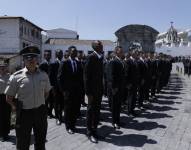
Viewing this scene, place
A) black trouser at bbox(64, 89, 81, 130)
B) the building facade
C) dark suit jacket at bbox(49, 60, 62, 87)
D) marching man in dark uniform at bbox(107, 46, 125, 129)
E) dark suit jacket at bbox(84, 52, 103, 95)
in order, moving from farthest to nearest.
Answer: the building facade
dark suit jacket at bbox(49, 60, 62, 87)
marching man in dark uniform at bbox(107, 46, 125, 129)
black trouser at bbox(64, 89, 81, 130)
dark suit jacket at bbox(84, 52, 103, 95)

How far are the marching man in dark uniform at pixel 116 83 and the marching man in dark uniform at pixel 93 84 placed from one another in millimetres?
819

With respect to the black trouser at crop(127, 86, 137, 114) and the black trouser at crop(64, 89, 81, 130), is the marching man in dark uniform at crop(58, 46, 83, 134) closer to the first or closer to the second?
the black trouser at crop(64, 89, 81, 130)

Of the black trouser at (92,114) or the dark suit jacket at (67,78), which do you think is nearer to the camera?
the black trouser at (92,114)

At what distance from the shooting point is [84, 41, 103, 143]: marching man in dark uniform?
8258 millimetres

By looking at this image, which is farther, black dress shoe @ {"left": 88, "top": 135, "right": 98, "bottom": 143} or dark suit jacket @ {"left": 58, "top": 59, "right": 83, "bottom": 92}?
dark suit jacket @ {"left": 58, "top": 59, "right": 83, "bottom": 92}

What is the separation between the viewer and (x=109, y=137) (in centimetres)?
852

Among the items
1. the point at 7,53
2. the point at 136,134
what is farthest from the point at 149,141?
the point at 7,53

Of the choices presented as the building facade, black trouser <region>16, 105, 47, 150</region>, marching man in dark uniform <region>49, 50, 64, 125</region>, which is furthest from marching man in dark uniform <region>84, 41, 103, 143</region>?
the building facade

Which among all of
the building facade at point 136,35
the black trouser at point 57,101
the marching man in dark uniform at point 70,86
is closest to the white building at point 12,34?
the building facade at point 136,35

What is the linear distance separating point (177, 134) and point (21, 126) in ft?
14.3

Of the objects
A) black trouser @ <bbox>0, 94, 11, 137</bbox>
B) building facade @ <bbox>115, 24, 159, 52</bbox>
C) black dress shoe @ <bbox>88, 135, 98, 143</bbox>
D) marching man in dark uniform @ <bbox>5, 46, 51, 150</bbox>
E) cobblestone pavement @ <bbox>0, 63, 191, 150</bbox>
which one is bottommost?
cobblestone pavement @ <bbox>0, 63, 191, 150</bbox>

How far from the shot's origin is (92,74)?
328 inches

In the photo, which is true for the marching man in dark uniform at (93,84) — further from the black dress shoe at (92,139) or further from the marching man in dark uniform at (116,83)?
the marching man in dark uniform at (116,83)

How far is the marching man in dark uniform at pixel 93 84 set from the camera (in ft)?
27.1
